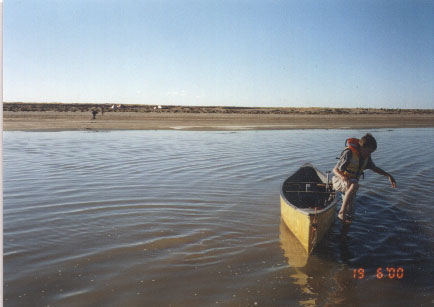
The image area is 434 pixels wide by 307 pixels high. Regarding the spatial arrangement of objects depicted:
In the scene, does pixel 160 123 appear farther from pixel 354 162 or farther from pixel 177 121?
pixel 354 162

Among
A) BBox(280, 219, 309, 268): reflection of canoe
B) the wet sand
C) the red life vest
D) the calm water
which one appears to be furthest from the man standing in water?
the wet sand

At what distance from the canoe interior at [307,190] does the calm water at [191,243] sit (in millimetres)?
Result: 472

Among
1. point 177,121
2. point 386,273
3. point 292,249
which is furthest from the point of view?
point 177,121

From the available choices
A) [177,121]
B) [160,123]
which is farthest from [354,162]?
[177,121]

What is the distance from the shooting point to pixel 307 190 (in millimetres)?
7918

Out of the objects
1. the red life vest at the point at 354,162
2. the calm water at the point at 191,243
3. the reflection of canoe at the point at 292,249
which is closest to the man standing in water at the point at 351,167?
the red life vest at the point at 354,162

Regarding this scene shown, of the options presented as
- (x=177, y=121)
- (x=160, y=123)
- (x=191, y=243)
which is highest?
(x=177, y=121)

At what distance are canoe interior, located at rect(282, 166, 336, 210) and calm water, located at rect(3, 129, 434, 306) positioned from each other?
0.47 m

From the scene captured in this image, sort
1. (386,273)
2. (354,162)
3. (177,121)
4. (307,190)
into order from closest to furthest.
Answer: (386,273), (354,162), (307,190), (177,121)

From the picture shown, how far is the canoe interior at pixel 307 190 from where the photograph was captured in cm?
731

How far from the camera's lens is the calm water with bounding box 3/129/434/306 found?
162 inches

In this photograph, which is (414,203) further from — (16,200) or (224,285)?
(16,200)

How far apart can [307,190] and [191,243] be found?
3.63 meters

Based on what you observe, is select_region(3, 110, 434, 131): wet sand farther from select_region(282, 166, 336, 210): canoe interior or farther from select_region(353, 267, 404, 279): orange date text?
select_region(353, 267, 404, 279): orange date text
